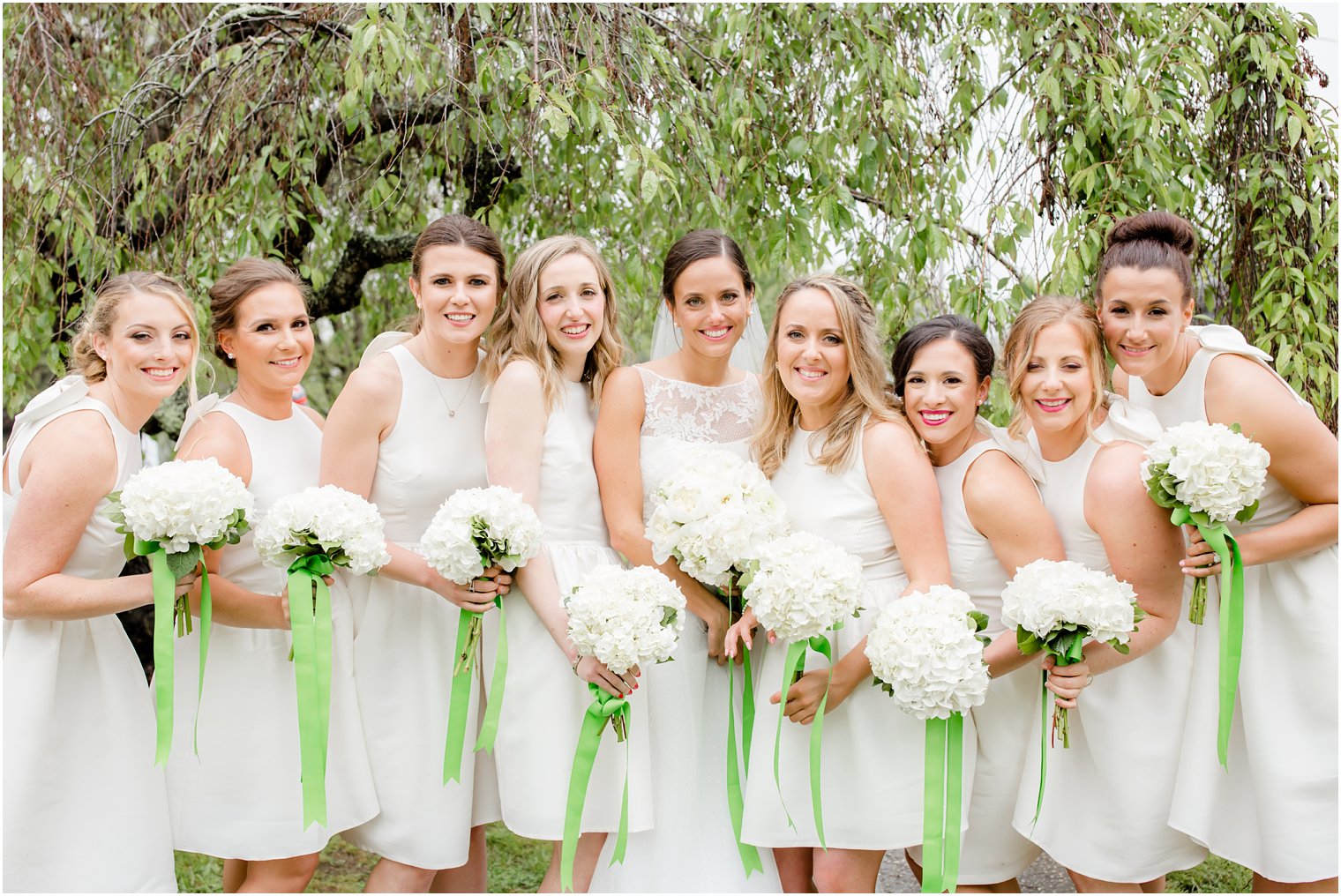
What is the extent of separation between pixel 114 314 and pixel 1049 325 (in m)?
3.01

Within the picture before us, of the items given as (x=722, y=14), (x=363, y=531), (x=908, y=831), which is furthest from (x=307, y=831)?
(x=722, y=14)

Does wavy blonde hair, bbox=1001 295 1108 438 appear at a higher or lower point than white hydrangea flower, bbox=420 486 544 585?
higher

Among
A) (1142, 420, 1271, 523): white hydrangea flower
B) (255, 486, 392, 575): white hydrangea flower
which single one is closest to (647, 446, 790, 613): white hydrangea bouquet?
(255, 486, 392, 575): white hydrangea flower

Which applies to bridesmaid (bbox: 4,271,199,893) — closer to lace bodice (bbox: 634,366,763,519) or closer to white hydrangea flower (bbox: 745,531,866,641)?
lace bodice (bbox: 634,366,763,519)

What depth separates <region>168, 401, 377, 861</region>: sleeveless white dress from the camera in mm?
3410

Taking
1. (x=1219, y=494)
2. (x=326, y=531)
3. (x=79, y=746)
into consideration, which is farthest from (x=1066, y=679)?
(x=79, y=746)

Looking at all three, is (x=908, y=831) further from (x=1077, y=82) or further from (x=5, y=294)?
(x=5, y=294)

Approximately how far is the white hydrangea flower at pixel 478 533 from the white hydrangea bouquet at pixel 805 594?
700 mm

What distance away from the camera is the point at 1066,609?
9.54 ft

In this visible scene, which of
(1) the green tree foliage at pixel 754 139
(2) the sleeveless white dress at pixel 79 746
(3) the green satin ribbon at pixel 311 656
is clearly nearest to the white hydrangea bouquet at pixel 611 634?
(3) the green satin ribbon at pixel 311 656

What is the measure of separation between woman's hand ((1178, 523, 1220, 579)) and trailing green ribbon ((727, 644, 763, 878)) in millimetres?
1360

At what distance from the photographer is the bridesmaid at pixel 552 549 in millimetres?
3369

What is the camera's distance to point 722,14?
4918 mm

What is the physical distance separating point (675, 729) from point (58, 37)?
458 centimetres
